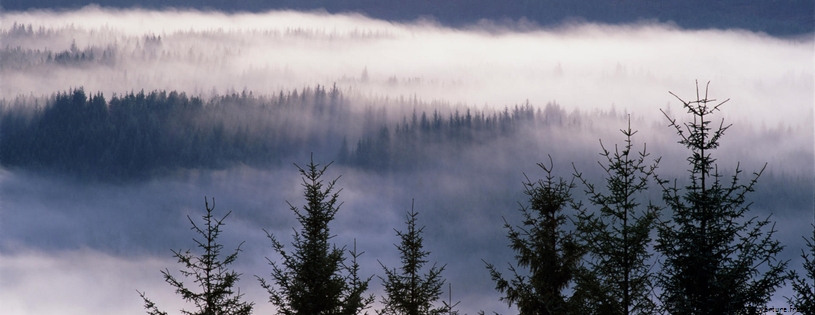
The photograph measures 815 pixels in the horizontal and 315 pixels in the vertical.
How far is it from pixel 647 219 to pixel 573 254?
8.85 m

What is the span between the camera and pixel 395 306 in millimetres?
30828

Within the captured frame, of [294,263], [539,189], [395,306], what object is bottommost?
[395,306]

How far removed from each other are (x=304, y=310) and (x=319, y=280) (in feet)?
3.36

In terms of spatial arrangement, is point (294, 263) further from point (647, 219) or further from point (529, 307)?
point (647, 219)

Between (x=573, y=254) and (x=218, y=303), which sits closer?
(x=218, y=303)

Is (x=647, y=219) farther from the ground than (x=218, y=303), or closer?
farther from the ground

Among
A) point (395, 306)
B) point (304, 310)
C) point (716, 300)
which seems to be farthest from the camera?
point (395, 306)

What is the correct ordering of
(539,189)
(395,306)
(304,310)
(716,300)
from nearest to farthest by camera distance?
(716,300) < (304,310) < (539,189) < (395,306)

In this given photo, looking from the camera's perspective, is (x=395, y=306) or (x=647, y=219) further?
(x=395, y=306)

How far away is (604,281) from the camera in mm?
18672

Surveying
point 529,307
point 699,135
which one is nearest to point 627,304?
point 699,135

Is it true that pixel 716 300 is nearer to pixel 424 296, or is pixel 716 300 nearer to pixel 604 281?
pixel 604 281

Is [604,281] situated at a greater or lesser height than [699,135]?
lesser

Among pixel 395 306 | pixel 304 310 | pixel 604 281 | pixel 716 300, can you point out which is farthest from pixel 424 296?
pixel 716 300
